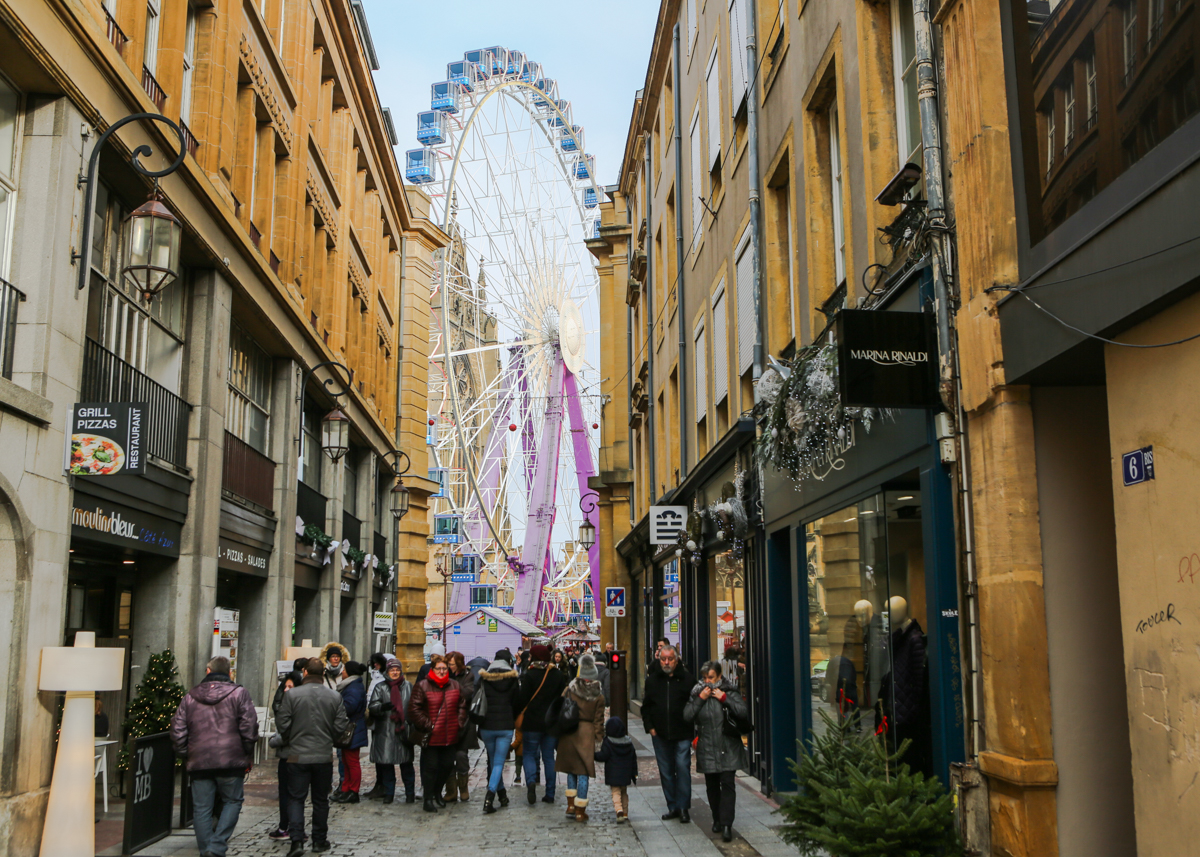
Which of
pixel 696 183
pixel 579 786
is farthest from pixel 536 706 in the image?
pixel 696 183

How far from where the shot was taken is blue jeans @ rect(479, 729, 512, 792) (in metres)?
11.8

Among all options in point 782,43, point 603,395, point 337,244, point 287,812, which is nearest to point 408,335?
point 603,395

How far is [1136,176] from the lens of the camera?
544 cm

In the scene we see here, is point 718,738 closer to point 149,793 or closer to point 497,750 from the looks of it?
point 497,750

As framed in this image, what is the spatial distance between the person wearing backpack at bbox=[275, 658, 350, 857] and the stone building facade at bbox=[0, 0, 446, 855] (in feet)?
6.67

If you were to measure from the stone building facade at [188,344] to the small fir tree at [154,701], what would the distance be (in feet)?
3.14

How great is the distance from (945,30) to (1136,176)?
258 cm

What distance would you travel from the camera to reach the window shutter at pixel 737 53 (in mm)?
14755

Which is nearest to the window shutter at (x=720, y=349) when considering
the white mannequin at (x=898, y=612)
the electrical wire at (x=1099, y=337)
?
the white mannequin at (x=898, y=612)

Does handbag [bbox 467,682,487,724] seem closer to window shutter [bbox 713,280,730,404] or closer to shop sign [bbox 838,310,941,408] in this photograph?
window shutter [bbox 713,280,730,404]

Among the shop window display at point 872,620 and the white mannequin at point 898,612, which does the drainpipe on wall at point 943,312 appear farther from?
the white mannequin at point 898,612

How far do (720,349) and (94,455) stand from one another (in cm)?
919

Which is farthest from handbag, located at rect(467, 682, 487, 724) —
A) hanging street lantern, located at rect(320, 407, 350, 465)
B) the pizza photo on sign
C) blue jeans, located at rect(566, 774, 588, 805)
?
hanging street lantern, located at rect(320, 407, 350, 465)

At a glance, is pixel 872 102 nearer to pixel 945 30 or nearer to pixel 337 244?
pixel 945 30
